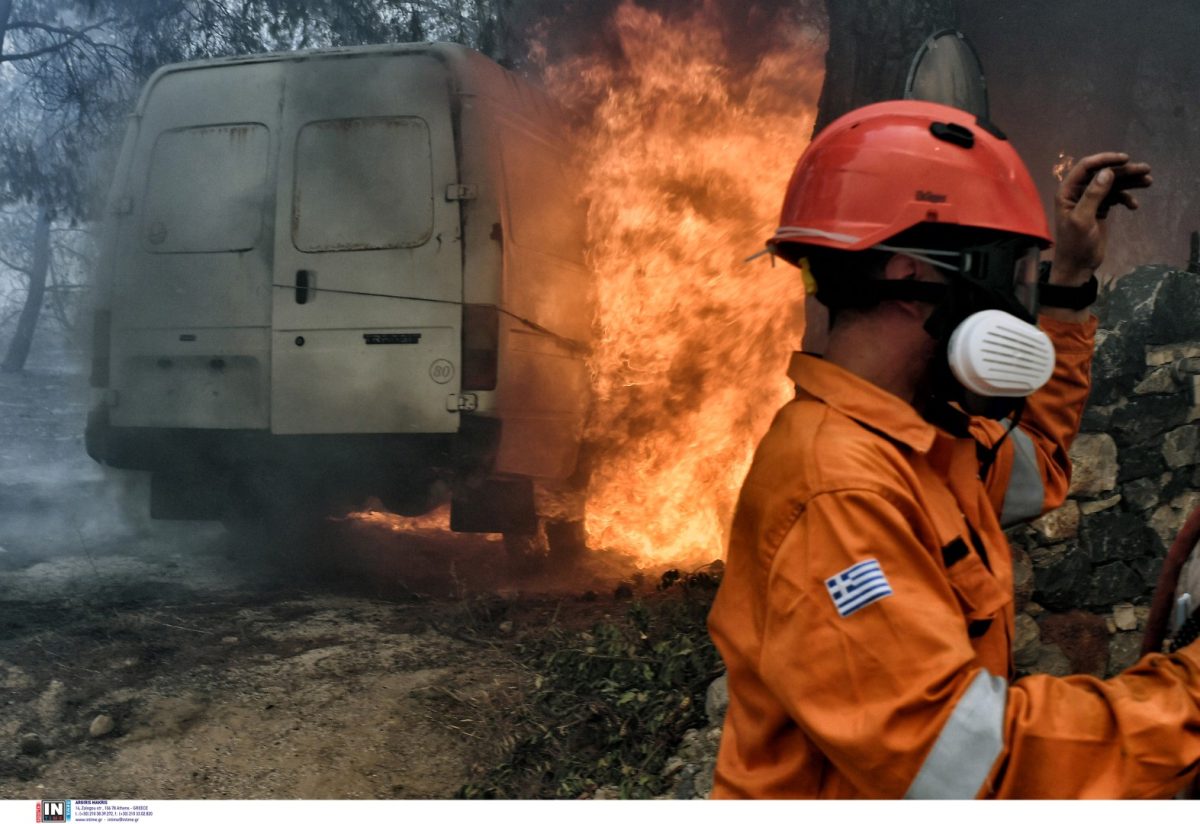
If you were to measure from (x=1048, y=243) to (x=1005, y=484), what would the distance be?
543 millimetres

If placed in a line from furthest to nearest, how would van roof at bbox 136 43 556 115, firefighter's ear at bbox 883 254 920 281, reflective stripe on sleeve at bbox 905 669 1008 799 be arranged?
van roof at bbox 136 43 556 115, firefighter's ear at bbox 883 254 920 281, reflective stripe on sleeve at bbox 905 669 1008 799

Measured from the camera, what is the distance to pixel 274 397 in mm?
4047

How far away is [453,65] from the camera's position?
4230mm

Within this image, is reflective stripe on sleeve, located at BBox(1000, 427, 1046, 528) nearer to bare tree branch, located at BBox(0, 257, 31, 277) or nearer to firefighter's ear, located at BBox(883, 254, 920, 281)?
firefighter's ear, located at BBox(883, 254, 920, 281)

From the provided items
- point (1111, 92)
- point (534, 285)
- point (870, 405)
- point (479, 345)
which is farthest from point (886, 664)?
point (1111, 92)

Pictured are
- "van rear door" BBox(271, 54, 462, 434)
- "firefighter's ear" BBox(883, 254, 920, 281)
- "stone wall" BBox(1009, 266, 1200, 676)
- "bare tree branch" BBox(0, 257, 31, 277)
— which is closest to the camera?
"firefighter's ear" BBox(883, 254, 920, 281)

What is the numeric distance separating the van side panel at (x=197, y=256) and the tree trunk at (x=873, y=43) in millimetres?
2337

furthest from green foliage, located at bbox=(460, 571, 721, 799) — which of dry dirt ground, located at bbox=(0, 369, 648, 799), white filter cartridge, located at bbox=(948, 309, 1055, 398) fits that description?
white filter cartridge, located at bbox=(948, 309, 1055, 398)

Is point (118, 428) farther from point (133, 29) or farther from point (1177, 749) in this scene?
point (1177, 749)

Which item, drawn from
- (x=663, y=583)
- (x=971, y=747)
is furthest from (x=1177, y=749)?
(x=663, y=583)

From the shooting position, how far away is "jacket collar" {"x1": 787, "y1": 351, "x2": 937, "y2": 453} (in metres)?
1.46

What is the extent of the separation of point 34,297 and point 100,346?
35 centimetres

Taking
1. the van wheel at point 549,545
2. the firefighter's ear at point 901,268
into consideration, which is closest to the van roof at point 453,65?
the van wheel at point 549,545

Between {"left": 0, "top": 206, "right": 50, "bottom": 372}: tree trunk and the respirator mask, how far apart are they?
3.46 m
